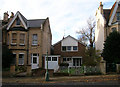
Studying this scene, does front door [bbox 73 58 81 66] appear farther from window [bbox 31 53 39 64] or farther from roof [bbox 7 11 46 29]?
roof [bbox 7 11 46 29]

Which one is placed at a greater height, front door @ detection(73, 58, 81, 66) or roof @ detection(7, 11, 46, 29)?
roof @ detection(7, 11, 46, 29)

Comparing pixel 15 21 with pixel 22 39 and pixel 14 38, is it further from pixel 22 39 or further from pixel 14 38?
pixel 22 39

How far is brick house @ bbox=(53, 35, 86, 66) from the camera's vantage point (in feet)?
93.7

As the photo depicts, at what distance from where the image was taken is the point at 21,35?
23859 mm

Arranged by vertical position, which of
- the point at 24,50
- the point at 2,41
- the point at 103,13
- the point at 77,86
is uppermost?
the point at 103,13

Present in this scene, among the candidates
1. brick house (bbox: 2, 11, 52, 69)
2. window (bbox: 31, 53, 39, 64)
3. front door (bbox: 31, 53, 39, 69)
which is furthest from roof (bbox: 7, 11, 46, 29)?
front door (bbox: 31, 53, 39, 69)

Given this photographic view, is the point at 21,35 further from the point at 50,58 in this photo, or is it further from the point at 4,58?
the point at 50,58

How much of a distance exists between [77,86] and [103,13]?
21347 mm

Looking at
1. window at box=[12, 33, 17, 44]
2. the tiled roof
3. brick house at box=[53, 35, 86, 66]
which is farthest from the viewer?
brick house at box=[53, 35, 86, 66]

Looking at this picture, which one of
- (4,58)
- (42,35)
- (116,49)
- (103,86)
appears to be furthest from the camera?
(42,35)

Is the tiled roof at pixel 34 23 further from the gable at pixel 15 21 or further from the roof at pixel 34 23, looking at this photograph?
the gable at pixel 15 21

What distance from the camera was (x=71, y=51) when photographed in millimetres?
28859

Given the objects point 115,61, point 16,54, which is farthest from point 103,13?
point 16,54

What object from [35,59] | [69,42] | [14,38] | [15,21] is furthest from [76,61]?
[15,21]
